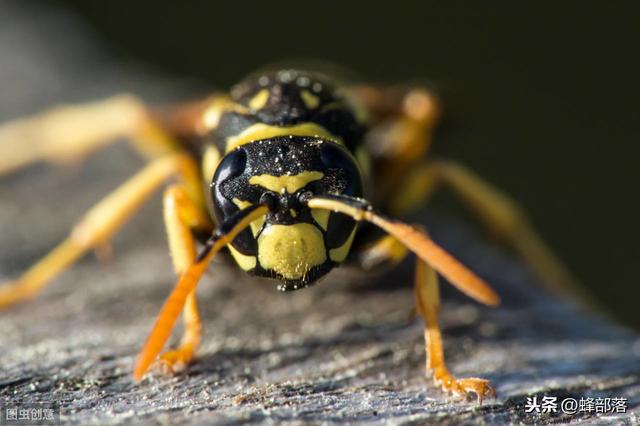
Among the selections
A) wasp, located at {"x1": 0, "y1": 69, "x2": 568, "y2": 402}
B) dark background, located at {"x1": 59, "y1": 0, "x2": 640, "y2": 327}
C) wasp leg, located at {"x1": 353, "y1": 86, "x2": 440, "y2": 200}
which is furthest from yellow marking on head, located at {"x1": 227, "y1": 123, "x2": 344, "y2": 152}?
dark background, located at {"x1": 59, "y1": 0, "x2": 640, "y2": 327}

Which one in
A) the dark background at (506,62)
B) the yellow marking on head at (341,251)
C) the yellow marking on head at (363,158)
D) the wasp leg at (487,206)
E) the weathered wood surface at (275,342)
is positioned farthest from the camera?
the dark background at (506,62)

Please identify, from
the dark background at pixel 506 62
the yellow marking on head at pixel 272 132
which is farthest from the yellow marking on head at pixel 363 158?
the dark background at pixel 506 62

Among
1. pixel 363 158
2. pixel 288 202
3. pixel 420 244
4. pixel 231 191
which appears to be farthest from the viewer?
pixel 363 158

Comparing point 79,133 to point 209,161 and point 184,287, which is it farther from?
point 184,287

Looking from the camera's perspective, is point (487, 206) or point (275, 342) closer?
point (275, 342)

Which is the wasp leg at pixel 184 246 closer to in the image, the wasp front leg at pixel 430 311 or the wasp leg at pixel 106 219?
the wasp leg at pixel 106 219

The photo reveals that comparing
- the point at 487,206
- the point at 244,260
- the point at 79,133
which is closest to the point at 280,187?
the point at 244,260

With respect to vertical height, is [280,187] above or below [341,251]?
above

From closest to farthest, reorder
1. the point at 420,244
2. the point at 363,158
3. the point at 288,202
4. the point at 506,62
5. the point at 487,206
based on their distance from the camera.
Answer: the point at 420,244 < the point at 288,202 < the point at 363,158 < the point at 487,206 < the point at 506,62

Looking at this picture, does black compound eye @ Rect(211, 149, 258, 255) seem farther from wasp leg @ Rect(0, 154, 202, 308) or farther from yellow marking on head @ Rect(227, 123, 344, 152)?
wasp leg @ Rect(0, 154, 202, 308)
